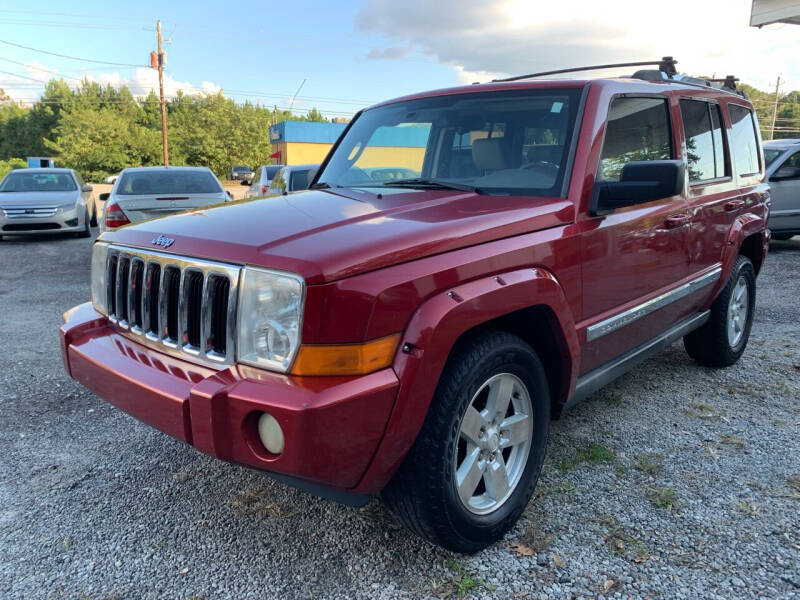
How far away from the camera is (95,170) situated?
171 feet

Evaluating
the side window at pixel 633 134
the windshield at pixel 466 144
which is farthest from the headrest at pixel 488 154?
the side window at pixel 633 134

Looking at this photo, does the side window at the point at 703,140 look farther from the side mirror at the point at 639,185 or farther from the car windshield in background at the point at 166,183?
the car windshield in background at the point at 166,183

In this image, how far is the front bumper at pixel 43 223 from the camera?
450 inches

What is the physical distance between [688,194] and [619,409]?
1360 mm

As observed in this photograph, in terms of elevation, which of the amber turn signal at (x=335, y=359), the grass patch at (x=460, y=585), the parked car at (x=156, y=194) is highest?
the parked car at (x=156, y=194)

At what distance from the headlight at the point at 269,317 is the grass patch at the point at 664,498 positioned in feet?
6.13

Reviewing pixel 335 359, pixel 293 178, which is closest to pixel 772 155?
pixel 293 178

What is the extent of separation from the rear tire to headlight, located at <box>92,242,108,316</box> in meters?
3.81

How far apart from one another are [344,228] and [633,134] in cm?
182

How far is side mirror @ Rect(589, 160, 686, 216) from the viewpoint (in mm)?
2576

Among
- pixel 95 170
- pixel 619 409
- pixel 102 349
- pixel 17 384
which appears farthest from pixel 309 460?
pixel 95 170

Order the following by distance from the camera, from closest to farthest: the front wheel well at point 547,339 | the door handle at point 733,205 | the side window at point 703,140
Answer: the front wheel well at point 547,339
the side window at point 703,140
the door handle at point 733,205

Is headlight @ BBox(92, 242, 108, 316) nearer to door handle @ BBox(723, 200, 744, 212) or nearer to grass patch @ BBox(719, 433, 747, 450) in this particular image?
grass patch @ BBox(719, 433, 747, 450)

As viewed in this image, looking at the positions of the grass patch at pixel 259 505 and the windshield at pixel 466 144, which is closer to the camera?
the grass patch at pixel 259 505
